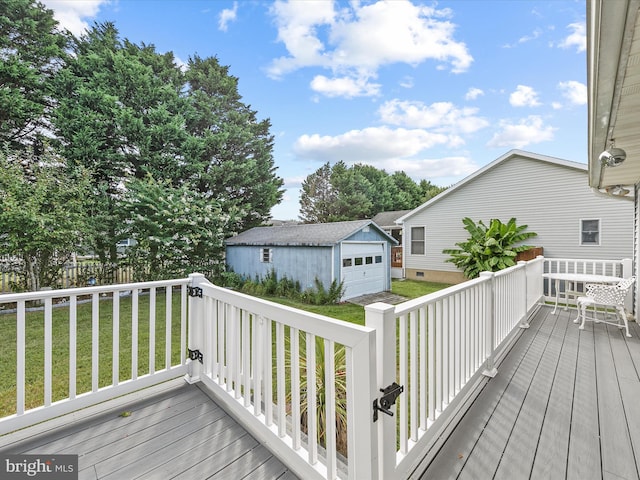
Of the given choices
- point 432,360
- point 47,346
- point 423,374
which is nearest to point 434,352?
point 432,360

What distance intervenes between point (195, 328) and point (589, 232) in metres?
11.4

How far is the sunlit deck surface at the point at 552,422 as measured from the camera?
175 cm

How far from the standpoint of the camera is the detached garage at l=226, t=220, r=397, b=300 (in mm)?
8742

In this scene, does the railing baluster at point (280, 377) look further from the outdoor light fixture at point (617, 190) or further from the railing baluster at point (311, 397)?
the outdoor light fixture at point (617, 190)

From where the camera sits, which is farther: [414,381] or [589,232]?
[589,232]

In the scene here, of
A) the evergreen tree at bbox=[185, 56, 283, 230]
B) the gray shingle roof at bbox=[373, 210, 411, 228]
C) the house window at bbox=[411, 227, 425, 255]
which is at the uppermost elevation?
the evergreen tree at bbox=[185, 56, 283, 230]

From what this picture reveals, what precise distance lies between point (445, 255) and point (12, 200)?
44.2 feet

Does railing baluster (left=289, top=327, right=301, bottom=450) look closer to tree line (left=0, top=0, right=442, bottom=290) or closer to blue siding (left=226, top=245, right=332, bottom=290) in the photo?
blue siding (left=226, top=245, right=332, bottom=290)

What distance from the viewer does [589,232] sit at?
8.93 m

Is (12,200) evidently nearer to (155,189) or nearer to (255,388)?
(155,189)

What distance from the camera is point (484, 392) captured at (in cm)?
265

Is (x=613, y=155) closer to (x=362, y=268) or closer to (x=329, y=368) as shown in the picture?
(x=329, y=368)

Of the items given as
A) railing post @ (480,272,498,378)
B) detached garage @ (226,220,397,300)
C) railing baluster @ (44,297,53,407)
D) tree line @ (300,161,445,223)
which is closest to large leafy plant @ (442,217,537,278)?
detached garage @ (226,220,397,300)

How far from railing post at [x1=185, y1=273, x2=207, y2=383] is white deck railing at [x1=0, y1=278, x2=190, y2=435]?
75mm
